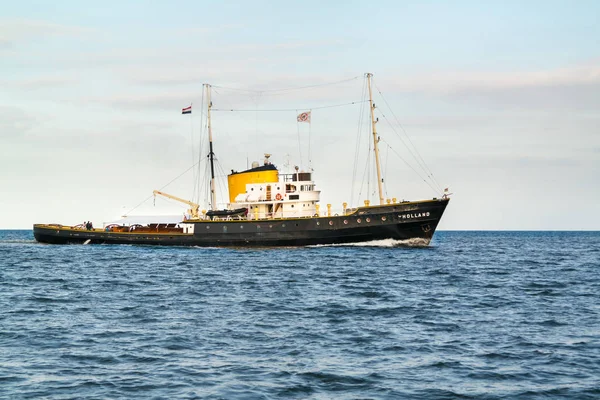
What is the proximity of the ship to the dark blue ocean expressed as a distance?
24.1 metres

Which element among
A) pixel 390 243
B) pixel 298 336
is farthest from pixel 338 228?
pixel 298 336

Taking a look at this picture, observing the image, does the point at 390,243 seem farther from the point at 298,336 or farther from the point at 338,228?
the point at 298,336

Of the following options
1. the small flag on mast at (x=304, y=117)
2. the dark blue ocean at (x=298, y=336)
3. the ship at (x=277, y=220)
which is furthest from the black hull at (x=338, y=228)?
the dark blue ocean at (x=298, y=336)

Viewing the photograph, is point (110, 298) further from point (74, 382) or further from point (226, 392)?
point (226, 392)

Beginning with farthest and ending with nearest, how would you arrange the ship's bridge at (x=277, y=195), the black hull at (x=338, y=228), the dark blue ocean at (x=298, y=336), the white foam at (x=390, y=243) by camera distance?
the ship's bridge at (x=277, y=195) < the white foam at (x=390, y=243) < the black hull at (x=338, y=228) < the dark blue ocean at (x=298, y=336)

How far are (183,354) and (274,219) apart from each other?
48.9 metres

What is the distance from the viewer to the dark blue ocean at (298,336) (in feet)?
53.0

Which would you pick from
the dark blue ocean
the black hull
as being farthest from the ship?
the dark blue ocean

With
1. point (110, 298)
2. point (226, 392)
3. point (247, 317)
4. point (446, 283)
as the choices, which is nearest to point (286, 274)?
point (446, 283)

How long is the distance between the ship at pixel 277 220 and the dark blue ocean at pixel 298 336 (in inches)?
947

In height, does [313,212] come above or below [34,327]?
above

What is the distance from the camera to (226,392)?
15492 mm

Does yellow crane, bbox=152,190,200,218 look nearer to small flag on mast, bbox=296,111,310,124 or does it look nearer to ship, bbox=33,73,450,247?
ship, bbox=33,73,450,247

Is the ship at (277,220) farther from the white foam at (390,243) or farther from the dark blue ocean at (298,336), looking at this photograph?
the dark blue ocean at (298,336)
